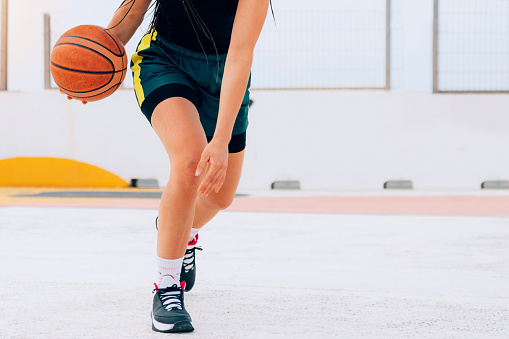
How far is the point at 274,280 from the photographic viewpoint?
3.25 meters

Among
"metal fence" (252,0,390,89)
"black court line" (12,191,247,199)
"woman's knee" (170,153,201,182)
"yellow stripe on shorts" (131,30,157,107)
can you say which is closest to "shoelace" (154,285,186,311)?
"woman's knee" (170,153,201,182)

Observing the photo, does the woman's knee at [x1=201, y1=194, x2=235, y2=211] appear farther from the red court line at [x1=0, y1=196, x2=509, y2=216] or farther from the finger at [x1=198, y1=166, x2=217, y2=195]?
the red court line at [x1=0, y1=196, x2=509, y2=216]

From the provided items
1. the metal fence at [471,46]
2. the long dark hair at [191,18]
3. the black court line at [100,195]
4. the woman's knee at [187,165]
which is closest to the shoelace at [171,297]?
the woman's knee at [187,165]

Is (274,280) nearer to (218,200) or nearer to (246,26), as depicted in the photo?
(218,200)

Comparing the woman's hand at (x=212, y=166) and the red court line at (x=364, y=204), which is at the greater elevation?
the woman's hand at (x=212, y=166)

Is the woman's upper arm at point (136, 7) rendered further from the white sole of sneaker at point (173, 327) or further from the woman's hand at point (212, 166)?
the white sole of sneaker at point (173, 327)

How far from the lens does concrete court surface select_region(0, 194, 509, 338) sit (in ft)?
7.75

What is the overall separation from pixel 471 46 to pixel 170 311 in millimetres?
9857

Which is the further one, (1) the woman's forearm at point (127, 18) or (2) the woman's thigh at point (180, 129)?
(1) the woman's forearm at point (127, 18)

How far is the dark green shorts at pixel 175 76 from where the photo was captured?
2561 mm

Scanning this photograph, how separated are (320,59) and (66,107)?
4.71m

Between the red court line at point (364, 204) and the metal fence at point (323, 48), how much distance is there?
2506 millimetres

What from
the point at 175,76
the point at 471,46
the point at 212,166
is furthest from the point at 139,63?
the point at 471,46

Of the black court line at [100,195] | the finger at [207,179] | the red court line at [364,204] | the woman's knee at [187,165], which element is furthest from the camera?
the black court line at [100,195]
